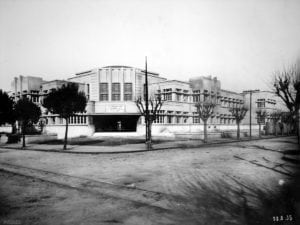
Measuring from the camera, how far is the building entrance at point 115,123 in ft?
122

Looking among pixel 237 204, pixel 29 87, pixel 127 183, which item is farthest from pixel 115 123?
pixel 237 204

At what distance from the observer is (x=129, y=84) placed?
39281mm

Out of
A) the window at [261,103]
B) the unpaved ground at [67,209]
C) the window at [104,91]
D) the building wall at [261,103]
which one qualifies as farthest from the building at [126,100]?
the unpaved ground at [67,209]

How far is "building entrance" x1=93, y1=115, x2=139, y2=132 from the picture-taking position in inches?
1465

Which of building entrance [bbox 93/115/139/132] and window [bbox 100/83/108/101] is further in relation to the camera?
window [bbox 100/83/108/101]

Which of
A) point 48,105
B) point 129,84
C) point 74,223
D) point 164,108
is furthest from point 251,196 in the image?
point 129,84

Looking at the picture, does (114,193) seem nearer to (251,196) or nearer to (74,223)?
(74,223)

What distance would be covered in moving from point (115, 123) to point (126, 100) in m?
5.75

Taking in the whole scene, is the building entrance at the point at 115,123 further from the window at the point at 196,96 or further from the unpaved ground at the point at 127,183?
the unpaved ground at the point at 127,183

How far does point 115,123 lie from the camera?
41.5 metres

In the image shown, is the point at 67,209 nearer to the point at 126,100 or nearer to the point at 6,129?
the point at 126,100

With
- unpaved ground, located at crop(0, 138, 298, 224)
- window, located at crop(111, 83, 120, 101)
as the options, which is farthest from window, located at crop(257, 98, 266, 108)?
unpaved ground, located at crop(0, 138, 298, 224)

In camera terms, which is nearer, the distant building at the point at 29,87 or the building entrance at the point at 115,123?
the building entrance at the point at 115,123

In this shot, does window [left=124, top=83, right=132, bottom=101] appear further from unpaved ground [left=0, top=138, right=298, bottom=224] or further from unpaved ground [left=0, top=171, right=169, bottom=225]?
unpaved ground [left=0, top=171, right=169, bottom=225]
